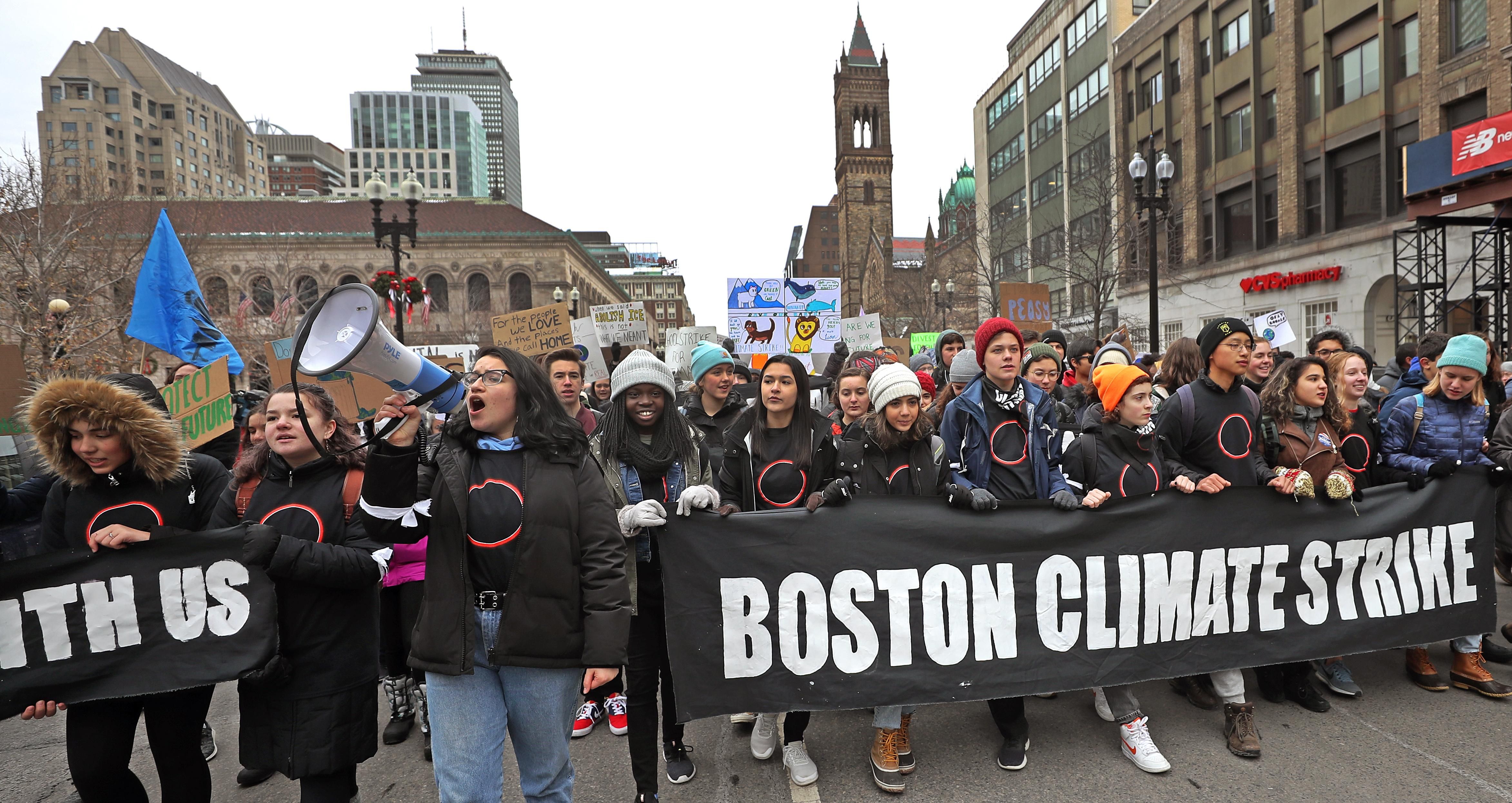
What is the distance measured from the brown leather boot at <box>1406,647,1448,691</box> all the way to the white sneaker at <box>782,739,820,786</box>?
357cm

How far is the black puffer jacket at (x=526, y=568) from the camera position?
2418 millimetres

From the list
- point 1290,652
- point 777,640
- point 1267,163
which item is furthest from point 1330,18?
point 777,640

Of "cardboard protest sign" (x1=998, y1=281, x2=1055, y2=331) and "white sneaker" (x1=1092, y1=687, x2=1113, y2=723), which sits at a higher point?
"cardboard protest sign" (x1=998, y1=281, x2=1055, y2=331)

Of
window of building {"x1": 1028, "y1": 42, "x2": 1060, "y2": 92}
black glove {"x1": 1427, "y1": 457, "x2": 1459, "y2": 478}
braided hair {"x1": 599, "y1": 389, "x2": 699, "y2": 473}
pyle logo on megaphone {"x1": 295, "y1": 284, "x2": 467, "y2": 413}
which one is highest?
window of building {"x1": 1028, "y1": 42, "x2": 1060, "y2": 92}

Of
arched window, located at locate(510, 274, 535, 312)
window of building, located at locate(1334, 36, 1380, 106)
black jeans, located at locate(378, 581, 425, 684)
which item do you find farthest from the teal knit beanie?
arched window, located at locate(510, 274, 535, 312)

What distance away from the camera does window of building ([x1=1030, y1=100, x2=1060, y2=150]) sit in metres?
40.2

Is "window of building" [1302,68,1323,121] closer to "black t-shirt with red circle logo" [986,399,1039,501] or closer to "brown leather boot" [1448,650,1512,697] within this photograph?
"brown leather boot" [1448,650,1512,697]

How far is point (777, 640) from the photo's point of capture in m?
3.60

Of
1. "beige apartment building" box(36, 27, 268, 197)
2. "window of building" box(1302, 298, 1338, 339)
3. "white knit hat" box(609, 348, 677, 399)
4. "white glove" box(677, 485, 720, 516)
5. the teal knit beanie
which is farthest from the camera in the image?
"beige apartment building" box(36, 27, 268, 197)

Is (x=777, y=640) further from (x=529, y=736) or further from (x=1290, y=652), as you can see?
(x=1290, y=652)

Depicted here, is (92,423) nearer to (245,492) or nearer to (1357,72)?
(245,492)

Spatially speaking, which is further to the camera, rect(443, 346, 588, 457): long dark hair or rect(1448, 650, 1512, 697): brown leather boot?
rect(1448, 650, 1512, 697): brown leather boot

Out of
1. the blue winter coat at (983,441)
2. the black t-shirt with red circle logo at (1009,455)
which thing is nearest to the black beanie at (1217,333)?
the blue winter coat at (983,441)

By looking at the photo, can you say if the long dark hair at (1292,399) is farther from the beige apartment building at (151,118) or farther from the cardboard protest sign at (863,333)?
the beige apartment building at (151,118)
